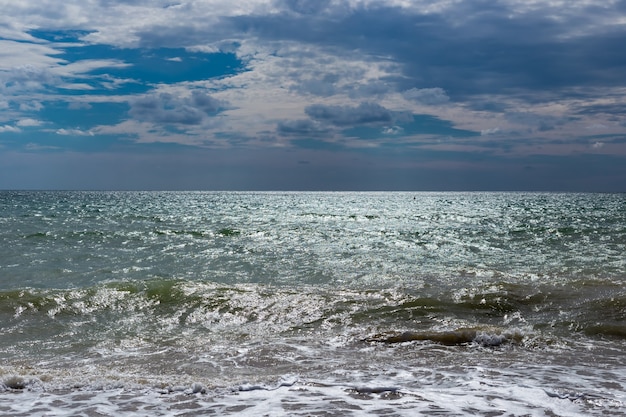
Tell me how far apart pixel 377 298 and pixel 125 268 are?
34.0 feet

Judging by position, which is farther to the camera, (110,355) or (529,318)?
(529,318)

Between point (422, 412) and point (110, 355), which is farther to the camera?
point (110, 355)

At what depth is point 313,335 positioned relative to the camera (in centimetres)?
1095

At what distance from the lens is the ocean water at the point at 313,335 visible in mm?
6930

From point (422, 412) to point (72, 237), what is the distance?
28.7 meters

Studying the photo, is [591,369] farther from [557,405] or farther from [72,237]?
[72,237]

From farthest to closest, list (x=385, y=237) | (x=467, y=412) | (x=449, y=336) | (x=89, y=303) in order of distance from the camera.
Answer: (x=385, y=237) → (x=89, y=303) → (x=449, y=336) → (x=467, y=412)

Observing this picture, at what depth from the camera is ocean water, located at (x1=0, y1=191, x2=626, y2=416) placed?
6.93 meters

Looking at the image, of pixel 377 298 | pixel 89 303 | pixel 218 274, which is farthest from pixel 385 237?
pixel 89 303

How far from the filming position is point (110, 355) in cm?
947

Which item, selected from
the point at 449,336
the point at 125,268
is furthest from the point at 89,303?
the point at 449,336

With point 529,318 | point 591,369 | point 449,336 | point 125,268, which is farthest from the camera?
point 125,268

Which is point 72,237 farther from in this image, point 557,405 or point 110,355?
point 557,405

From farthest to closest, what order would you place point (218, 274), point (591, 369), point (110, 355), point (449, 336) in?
point (218, 274) → point (449, 336) → point (110, 355) → point (591, 369)
